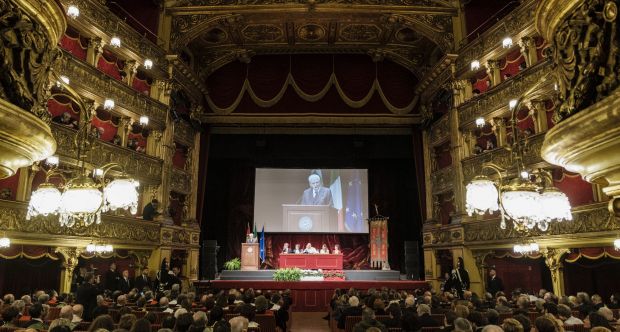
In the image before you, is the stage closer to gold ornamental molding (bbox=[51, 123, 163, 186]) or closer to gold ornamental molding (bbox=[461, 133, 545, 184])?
gold ornamental molding (bbox=[51, 123, 163, 186])

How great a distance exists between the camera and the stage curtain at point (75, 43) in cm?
1131

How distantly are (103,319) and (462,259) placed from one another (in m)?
11.3

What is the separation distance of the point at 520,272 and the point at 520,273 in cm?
4

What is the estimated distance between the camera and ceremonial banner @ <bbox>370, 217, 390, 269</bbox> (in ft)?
63.3

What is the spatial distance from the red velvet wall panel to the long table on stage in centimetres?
658

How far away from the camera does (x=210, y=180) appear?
21250 millimetres

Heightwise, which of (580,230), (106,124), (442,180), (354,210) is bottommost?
(580,230)

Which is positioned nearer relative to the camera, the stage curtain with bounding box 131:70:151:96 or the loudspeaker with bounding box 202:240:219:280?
the stage curtain with bounding box 131:70:151:96

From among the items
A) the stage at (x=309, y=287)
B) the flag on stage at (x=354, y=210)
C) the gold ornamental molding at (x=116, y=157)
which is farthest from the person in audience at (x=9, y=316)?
the flag on stage at (x=354, y=210)

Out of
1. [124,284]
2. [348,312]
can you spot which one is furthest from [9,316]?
[124,284]

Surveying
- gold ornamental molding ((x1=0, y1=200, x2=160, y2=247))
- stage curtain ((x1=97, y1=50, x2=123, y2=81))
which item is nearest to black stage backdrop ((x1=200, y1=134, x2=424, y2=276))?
stage curtain ((x1=97, y1=50, x2=123, y2=81))

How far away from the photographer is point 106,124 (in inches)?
509

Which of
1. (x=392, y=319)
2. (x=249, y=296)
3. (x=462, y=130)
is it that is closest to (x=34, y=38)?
(x=392, y=319)

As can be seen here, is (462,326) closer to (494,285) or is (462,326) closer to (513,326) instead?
(513,326)
